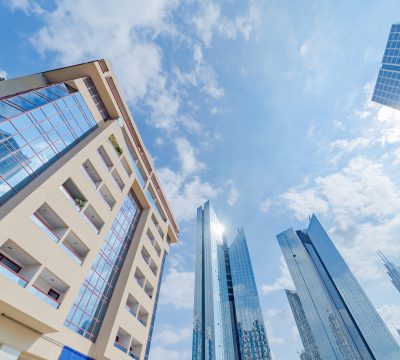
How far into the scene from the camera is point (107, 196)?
870 inches

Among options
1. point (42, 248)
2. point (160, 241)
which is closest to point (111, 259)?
point (42, 248)

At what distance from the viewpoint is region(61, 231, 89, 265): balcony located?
50.9 feet

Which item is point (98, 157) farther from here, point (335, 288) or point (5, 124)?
point (335, 288)

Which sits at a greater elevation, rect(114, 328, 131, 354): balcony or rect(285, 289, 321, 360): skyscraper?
rect(285, 289, 321, 360): skyscraper

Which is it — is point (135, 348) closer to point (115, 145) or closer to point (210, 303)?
point (115, 145)

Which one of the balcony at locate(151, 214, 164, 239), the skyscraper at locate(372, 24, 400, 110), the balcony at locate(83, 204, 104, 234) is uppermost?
the skyscraper at locate(372, 24, 400, 110)

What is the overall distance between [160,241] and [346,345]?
124 metres

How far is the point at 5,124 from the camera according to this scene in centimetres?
1336

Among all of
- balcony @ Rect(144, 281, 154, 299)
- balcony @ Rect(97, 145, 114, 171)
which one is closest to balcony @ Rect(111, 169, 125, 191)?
balcony @ Rect(97, 145, 114, 171)

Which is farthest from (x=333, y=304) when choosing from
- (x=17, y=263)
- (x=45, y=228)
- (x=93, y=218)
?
(x=17, y=263)

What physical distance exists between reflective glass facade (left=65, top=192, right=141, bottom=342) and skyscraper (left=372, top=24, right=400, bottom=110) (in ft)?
311

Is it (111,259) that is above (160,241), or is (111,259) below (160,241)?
below

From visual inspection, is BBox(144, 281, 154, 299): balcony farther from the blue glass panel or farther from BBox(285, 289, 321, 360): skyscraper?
BBox(285, 289, 321, 360): skyscraper

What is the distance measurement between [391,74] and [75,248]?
338ft
